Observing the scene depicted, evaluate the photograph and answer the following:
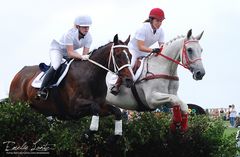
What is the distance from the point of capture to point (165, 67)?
405 inches

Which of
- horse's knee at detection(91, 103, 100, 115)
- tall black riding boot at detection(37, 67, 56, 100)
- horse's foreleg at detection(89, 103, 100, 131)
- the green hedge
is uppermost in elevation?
tall black riding boot at detection(37, 67, 56, 100)

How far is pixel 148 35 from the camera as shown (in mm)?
10688

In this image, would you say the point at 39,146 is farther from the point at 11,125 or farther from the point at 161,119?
the point at 161,119

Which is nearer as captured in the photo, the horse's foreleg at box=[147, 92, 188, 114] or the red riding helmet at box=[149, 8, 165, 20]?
the horse's foreleg at box=[147, 92, 188, 114]

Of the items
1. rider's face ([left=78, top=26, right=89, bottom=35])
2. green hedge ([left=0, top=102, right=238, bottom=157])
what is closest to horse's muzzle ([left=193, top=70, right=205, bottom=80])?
green hedge ([left=0, top=102, right=238, bottom=157])

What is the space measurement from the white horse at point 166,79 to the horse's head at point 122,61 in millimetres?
1339

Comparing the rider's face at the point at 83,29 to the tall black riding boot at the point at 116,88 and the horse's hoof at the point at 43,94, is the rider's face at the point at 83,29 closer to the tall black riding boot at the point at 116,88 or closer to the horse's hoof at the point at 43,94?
the horse's hoof at the point at 43,94

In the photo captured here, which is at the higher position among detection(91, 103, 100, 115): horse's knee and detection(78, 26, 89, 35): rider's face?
detection(78, 26, 89, 35): rider's face

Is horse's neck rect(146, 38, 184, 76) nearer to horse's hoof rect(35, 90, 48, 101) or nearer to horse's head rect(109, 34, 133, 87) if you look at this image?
horse's head rect(109, 34, 133, 87)

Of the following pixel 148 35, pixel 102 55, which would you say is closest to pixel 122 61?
pixel 102 55

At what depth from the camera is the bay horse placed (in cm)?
888

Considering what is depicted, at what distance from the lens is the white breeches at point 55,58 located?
975cm

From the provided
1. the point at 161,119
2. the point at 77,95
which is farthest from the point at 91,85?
the point at 161,119

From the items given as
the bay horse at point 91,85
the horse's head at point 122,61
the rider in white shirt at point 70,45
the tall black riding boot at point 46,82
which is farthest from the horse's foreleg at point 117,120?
the tall black riding boot at point 46,82
